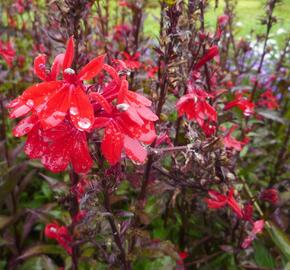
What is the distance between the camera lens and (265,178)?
7.27ft

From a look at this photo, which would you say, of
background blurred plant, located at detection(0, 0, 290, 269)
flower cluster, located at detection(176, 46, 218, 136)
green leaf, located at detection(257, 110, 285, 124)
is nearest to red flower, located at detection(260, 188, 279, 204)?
background blurred plant, located at detection(0, 0, 290, 269)

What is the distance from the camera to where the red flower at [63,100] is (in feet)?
2.43

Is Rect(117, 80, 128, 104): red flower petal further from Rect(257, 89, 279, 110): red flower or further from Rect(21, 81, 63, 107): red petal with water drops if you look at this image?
Rect(257, 89, 279, 110): red flower

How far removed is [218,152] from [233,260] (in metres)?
0.61

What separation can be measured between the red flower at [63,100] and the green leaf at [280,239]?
0.89 metres

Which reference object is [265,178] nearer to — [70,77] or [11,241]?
[11,241]

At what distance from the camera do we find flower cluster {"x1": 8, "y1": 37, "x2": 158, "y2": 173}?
764 millimetres

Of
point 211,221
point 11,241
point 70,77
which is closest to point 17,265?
point 11,241

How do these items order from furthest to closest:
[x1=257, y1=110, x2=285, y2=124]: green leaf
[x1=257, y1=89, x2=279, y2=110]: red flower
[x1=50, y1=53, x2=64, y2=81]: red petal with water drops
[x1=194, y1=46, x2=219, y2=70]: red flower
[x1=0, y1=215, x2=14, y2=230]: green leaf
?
1. [x1=257, y1=89, x2=279, y2=110]: red flower
2. [x1=257, y1=110, x2=285, y2=124]: green leaf
3. [x1=0, y1=215, x2=14, y2=230]: green leaf
4. [x1=194, y1=46, x2=219, y2=70]: red flower
5. [x1=50, y1=53, x2=64, y2=81]: red petal with water drops

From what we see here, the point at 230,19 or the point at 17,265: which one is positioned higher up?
the point at 230,19

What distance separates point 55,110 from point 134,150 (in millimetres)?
168

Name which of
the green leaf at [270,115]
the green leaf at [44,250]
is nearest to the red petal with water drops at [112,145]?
the green leaf at [44,250]

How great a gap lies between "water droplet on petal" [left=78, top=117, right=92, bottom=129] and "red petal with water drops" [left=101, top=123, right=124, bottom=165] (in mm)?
48

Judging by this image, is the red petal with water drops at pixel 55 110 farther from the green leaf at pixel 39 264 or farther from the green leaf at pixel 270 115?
the green leaf at pixel 270 115
